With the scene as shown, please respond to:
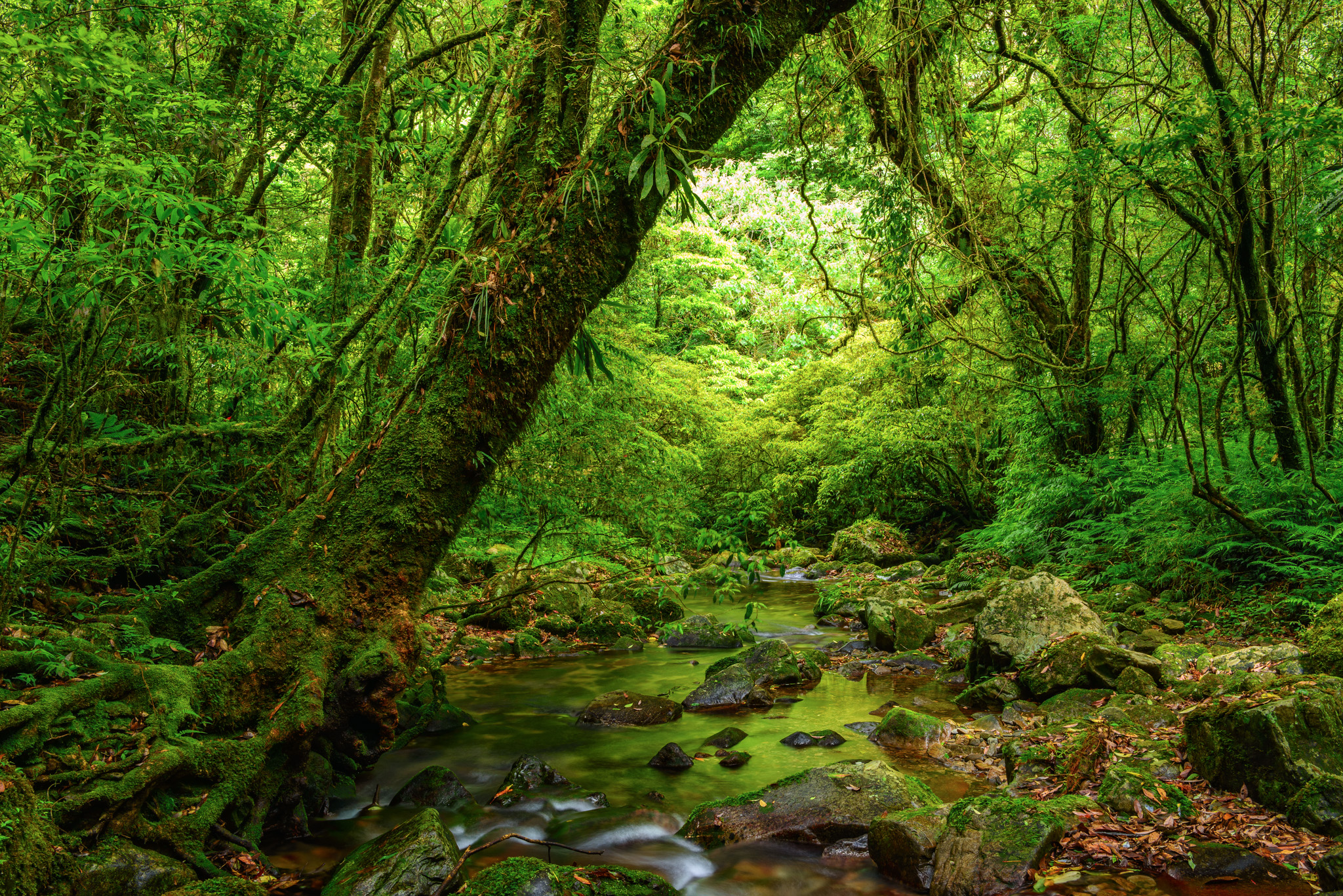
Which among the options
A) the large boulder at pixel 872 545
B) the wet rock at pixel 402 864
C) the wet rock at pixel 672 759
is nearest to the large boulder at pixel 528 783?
the wet rock at pixel 672 759

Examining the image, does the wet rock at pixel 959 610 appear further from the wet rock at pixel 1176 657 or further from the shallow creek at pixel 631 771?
the wet rock at pixel 1176 657

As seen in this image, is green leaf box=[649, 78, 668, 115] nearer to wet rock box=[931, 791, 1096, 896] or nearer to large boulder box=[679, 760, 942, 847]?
wet rock box=[931, 791, 1096, 896]

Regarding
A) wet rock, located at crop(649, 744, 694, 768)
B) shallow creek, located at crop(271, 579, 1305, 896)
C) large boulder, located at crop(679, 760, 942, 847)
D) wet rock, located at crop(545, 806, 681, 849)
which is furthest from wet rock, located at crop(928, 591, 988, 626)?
wet rock, located at crop(545, 806, 681, 849)

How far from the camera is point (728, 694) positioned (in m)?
6.36

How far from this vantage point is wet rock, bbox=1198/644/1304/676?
4.63 meters

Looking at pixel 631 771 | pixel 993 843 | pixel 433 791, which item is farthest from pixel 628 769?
pixel 993 843

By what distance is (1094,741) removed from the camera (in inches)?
161

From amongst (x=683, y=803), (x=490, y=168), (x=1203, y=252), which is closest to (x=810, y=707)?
(x=683, y=803)

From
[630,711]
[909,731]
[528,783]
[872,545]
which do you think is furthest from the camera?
[872,545]

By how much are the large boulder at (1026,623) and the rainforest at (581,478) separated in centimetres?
3

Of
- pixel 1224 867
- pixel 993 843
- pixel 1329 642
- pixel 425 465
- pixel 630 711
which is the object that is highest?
pixel 425 465

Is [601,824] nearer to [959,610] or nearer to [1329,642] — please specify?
[1329,642]

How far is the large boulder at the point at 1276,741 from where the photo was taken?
3.39m

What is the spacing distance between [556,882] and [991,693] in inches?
160
